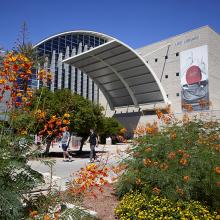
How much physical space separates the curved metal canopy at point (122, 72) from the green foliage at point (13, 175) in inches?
1645

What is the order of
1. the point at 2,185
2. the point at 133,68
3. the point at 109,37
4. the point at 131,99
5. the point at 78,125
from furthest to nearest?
1. the point at 109,37
2. the point at 131,99
3. the point at 133,68
4. the point at 78,125
5. the point at 2,185

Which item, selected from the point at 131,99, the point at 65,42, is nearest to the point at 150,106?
the point at 131,99

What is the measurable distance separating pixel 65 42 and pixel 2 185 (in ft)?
256

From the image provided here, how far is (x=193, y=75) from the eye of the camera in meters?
48.9

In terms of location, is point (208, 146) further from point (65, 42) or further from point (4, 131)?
point (65, 42)

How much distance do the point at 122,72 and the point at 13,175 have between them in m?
49.1

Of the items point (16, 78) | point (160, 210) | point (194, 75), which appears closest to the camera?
point (16, 78)

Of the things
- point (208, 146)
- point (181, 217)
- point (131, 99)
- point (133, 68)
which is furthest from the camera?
point (131, 99)

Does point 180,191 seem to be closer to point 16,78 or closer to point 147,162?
point 147,162

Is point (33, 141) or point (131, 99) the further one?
point (131, 99)

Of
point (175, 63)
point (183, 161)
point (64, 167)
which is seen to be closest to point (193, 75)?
point (175, 63)

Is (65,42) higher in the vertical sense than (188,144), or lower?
higher

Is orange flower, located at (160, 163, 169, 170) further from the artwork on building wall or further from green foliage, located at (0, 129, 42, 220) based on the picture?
the artwork on building wall

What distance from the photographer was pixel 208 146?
596 centimetres
